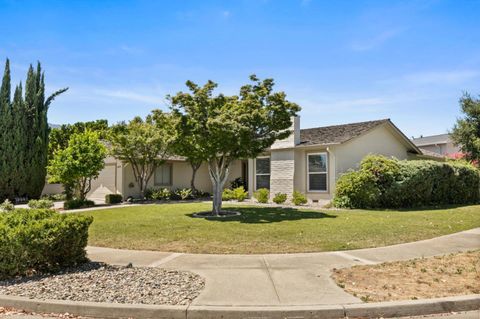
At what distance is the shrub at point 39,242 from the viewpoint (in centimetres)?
598

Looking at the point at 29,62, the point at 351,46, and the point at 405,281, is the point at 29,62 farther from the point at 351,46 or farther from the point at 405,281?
the point at 405,281

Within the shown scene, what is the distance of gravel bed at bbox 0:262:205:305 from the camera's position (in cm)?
505

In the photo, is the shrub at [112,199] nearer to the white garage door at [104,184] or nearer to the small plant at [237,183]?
the white garage door at [104,184]

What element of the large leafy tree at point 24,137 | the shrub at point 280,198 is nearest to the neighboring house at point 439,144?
the shrub at point 280,198

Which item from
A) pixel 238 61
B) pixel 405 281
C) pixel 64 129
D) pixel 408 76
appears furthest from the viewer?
pixel 64 129

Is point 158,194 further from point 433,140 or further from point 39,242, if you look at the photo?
point 433,140

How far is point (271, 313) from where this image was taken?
4562mm

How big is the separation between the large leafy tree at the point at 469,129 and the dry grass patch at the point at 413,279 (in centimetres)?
2262

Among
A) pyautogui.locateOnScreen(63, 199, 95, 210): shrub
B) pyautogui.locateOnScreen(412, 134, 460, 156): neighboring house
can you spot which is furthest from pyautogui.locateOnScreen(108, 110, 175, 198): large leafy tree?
pyautogui.locateOnScreen(412, 134, 460, 156): neighboring house

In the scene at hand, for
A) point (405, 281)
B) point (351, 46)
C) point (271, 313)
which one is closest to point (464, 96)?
point (351, 46)

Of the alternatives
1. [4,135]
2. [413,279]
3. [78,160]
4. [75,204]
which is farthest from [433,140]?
[4,135]

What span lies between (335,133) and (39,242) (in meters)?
17.2

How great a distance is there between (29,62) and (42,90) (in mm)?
2089

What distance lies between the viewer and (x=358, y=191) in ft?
56.0
